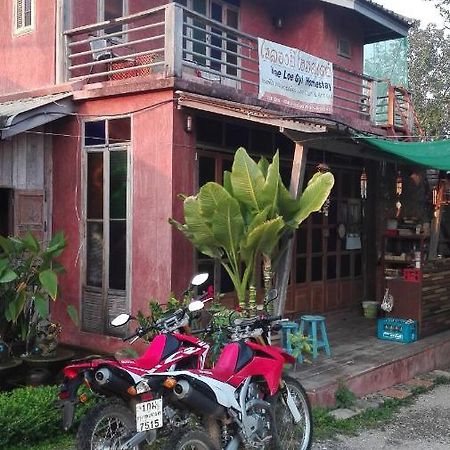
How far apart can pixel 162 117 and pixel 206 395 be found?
3.99m

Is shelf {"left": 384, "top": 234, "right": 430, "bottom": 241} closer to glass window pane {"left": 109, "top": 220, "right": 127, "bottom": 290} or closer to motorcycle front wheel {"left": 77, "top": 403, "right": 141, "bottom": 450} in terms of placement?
glass window pane {"left": 109, "top": 220, "right": 127, "bottom": 290}

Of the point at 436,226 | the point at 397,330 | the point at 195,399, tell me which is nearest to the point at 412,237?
the point at 436,226

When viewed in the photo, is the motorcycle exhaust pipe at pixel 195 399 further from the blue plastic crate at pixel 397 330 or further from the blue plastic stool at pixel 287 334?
the blue plastic crate at pixel 397 330

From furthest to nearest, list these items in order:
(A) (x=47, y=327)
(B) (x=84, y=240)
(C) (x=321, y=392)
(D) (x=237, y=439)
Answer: (B) (x=84, y=240), (A) (x=47, y=327), (C) (x=321, y=392), (D) (x=237, y=439)

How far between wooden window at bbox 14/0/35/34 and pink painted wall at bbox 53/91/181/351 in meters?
2.07

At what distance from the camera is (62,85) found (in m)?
8.25

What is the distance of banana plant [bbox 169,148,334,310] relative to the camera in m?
6.15

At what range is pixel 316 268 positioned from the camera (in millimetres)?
10109

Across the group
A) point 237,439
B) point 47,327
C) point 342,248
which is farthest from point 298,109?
point 237,439

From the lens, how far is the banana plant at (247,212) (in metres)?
6.15

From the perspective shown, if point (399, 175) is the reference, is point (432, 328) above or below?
below

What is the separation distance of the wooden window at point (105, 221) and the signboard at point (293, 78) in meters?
2.02

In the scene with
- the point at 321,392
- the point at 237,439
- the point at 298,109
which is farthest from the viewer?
the point at 298,109

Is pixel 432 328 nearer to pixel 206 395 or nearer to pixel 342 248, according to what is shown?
pixel 342 248
